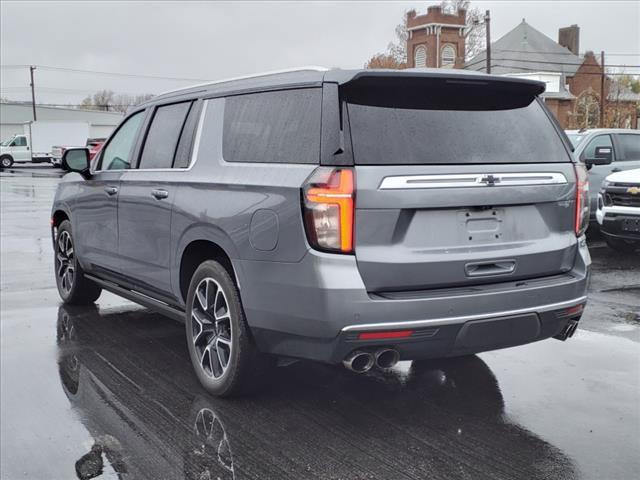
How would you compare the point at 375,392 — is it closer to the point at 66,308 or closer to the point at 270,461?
the point at 270,461

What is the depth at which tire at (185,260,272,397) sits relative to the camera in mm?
4355

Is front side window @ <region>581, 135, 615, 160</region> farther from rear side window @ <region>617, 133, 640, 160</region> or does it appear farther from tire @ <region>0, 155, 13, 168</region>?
tire @ <region>0, 155, 13, 168</region>

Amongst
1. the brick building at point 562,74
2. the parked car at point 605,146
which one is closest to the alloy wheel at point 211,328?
the parked car at point 605,146

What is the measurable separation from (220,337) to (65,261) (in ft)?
11.0

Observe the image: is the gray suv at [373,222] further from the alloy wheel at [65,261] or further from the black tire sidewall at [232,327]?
the alloy wheel at [65,261]

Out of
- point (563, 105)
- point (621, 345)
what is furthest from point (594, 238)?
point (563, 105)

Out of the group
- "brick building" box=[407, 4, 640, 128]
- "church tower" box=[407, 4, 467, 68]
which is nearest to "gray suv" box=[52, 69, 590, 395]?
"brick building" box=[407, 4, 640, 128]

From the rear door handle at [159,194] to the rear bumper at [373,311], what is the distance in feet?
3.74

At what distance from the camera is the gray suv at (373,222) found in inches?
148

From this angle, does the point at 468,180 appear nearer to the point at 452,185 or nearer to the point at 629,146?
the point at 452,185

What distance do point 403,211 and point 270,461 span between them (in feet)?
4.64

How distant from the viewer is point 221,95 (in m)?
4.95

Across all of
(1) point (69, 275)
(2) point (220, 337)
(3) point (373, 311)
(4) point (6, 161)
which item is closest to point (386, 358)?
(3) point (373, 311)

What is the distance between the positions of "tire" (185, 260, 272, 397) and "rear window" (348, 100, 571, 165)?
122 cm
